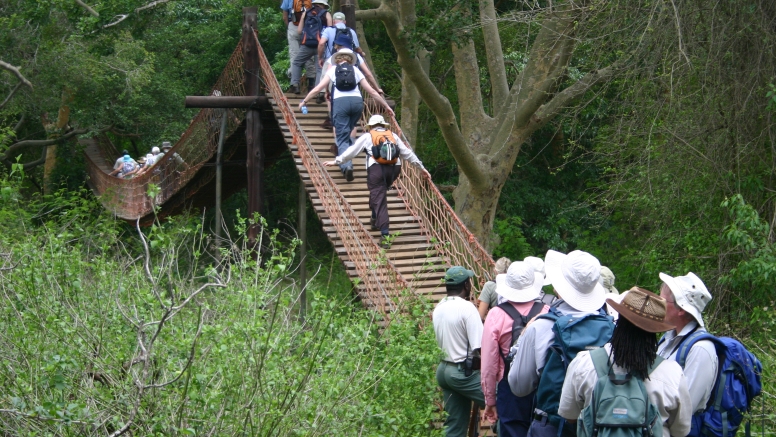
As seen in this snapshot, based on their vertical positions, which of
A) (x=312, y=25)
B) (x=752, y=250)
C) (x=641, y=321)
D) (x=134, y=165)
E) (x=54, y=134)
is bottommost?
(x=54, y=134)

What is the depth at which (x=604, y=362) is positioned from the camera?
3.20m

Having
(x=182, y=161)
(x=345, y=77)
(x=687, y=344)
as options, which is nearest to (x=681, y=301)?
(x=687, y=344)

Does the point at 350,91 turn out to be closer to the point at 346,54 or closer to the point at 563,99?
the point at 346,54

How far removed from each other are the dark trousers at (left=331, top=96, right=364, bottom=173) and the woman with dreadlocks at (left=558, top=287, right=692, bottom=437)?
5.60 meters

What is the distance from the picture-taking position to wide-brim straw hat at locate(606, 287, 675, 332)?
10.4 ft

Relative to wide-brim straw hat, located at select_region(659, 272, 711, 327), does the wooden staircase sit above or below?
below

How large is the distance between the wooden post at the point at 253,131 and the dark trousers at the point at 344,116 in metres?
2.65

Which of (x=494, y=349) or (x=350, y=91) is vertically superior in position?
(x=494, y=349)

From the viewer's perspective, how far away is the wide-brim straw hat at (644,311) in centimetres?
317

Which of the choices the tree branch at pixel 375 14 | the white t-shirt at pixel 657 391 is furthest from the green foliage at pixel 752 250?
the tree branch at pixel 375 14

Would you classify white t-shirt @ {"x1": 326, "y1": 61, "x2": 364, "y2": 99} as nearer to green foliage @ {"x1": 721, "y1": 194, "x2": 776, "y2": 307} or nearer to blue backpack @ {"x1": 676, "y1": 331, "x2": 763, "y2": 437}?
green foliage @ {"x1": 721, "y1": 194, "x2": 776, "y2": 307}

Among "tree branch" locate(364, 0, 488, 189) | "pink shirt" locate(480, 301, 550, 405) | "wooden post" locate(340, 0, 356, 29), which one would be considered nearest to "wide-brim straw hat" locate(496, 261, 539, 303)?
"pink shirt" locate(480, 301, 550, 405)

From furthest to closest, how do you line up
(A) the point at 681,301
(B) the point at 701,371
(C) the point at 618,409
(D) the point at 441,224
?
(D) the point at 441,224, (A) the point at 681,301, (B) the point at 701,371, (C) the point at 618,409

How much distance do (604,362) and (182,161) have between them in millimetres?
10986
